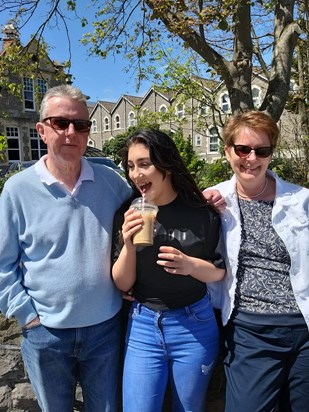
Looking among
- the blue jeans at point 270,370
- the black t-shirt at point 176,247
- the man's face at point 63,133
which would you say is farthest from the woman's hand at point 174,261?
the man's face at point 63,133

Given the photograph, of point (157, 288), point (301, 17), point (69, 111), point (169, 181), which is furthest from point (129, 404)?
point (301, 17)

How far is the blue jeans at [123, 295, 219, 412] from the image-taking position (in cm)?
200

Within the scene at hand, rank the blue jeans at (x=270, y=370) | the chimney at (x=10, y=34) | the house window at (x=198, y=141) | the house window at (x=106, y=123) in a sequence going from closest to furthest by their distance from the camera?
the blue jeans at (x=270, y=370)
the chimney at (x=10, y=34)
the house window at (x=198, y=141)
the house window at (x=106, y=123)

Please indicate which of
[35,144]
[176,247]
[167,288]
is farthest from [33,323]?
[35,144]

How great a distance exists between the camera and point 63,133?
202 cm

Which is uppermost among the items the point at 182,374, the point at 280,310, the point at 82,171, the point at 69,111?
the point at 69,111

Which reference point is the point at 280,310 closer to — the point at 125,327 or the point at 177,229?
the point at 177,229

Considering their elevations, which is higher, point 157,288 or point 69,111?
point 69,111

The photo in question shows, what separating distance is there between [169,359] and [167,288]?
394mm

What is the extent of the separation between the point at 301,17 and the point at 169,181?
6319 mm

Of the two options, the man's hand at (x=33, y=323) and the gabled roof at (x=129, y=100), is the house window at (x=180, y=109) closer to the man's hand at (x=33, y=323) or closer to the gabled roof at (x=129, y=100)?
the man's hand at (x=33, y=323)

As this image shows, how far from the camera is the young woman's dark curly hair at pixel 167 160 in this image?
206 centimetres

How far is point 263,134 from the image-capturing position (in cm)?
215

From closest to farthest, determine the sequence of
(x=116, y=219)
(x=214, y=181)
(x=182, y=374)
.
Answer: (x=182, y=374) < (x=116, y=219) < (x=214, y=181)
